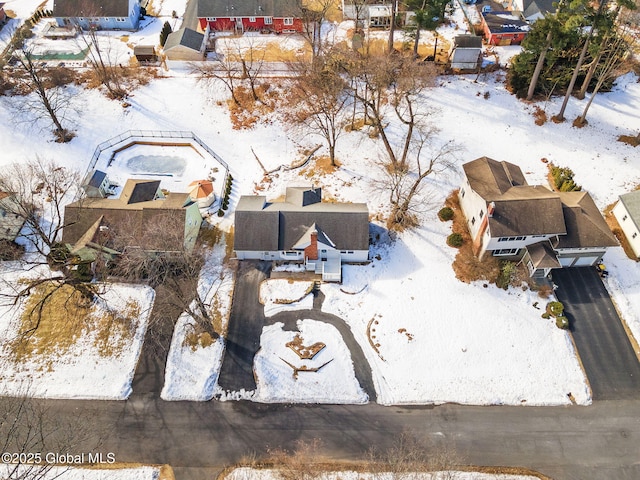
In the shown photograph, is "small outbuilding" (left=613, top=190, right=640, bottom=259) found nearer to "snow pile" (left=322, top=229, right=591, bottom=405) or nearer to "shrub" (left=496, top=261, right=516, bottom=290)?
"snow pile" (left=322, top=229, right=591, bottom=405)

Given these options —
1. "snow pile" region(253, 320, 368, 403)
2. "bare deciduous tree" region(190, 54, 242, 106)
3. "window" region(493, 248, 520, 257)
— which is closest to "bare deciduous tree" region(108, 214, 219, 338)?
"snow pile" region(253, 320, 368, 403)

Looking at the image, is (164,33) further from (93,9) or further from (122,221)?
(122,221)

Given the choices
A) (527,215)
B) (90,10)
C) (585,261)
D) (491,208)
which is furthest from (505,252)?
(90,10)

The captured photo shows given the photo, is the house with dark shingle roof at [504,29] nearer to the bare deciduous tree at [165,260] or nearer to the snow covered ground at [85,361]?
the bare deciduous tree at [165,260]

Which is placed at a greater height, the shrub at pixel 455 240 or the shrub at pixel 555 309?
the shrub at pixel 455 240

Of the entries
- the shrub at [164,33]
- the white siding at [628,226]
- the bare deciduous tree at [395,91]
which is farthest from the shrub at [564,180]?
the shrub at [164,33]

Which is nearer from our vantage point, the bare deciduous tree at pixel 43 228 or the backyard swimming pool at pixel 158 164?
the bare deciduous tree at pixel 43 228

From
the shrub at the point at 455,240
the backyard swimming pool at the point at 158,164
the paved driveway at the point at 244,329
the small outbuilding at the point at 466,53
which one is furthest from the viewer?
the small outbuilding at the point at 466,53
